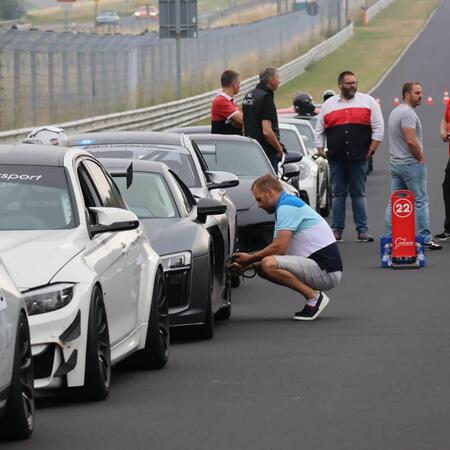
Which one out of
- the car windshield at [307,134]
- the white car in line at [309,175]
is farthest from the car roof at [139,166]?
the car windshield at [307,134]

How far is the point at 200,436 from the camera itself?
780 cm

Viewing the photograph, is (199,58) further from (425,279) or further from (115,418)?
(115,418)

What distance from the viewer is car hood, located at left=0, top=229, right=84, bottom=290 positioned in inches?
329

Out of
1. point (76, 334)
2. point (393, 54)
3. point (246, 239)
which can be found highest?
point (76, 334)

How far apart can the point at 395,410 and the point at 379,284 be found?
760 cm

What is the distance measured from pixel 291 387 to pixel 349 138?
1086 cm

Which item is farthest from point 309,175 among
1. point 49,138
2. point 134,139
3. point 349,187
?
point 49,138

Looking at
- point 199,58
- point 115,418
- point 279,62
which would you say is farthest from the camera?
point 279,62

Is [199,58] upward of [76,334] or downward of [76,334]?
downward

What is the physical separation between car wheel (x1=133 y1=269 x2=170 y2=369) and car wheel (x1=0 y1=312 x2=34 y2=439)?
2514mm

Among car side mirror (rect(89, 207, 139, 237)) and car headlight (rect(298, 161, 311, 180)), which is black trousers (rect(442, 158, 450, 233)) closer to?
car headlight (rect(298, 161, 311, 180))

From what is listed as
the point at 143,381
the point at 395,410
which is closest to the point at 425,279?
the point at 143,381

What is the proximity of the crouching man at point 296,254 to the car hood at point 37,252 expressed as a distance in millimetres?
4317

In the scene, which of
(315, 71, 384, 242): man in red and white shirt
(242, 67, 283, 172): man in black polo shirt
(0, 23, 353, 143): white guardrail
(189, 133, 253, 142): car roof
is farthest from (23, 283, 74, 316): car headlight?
(0, 23, 353, 143): white guardrail
